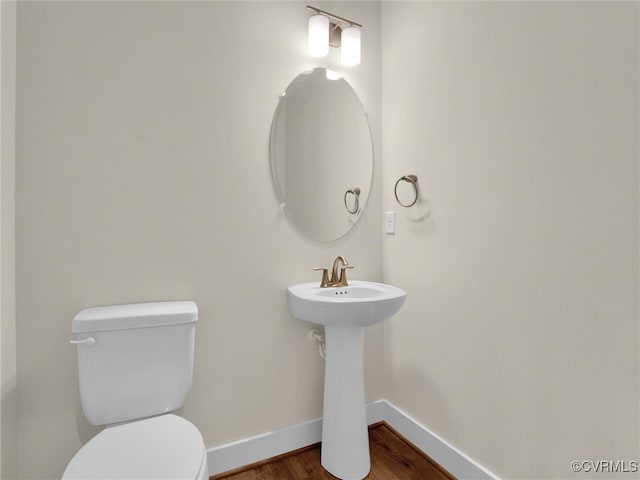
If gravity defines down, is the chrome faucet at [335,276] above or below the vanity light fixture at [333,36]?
below

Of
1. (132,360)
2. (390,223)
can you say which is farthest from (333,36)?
(132,360)

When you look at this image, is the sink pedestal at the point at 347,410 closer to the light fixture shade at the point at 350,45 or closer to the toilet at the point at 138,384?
the toilet at the point at 138,384

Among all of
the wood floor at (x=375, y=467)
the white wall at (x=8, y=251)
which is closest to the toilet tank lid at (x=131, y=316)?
the white wall at (x=8, y=251)

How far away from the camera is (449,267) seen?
58.7 inches

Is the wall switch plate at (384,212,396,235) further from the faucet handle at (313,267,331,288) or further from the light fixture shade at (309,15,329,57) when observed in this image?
the light fixture shade at (309,15,329,57)

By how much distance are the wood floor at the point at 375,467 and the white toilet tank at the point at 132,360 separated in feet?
Result: 1.83

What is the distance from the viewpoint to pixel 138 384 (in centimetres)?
116

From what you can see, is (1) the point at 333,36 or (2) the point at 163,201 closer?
(2) the point at 163,201

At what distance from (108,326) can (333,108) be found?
1382mm

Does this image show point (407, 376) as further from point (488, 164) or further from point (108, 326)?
point (108, 326)

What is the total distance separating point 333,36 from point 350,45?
0.35ft

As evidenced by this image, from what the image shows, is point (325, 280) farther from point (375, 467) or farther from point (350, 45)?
point (350, 45)

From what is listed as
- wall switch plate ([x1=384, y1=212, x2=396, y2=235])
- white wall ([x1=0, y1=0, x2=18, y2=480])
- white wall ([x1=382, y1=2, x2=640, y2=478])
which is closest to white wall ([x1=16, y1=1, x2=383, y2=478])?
white wall ([x1=0, y1=0, x2=18, y2=480])

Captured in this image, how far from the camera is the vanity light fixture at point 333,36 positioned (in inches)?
63.4
